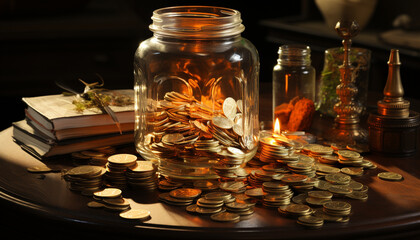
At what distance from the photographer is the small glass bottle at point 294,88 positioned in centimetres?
179

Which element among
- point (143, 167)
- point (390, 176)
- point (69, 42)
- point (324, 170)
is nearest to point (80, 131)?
point (143, 167)

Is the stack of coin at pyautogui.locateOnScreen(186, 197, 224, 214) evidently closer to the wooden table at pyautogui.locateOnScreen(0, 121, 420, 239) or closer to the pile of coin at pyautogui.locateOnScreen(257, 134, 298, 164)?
the wooden table at pyautogui.locateOnScreen(0, 121, 420, 239)

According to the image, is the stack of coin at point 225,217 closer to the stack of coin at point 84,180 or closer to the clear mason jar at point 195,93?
the clear mason jar at point 195,93

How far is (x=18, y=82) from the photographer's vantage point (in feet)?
13.0

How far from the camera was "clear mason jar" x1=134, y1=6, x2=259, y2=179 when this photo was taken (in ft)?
4.60

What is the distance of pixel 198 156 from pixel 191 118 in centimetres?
9

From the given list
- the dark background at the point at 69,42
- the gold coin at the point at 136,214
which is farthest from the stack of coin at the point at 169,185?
the dark background at the point at 69,42

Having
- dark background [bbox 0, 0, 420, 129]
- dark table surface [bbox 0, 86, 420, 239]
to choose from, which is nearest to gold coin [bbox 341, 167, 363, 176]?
dark table surface [bbox 0, 86, 420, 239]

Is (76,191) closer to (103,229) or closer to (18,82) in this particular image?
(103,229)

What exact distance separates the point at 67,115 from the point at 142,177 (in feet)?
1.08

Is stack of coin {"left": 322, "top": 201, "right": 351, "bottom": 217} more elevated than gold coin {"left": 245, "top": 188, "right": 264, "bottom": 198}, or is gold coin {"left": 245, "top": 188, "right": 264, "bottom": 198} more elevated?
stack of coin {"left": 322, "top": 201, "right": 351, "bottom": 217}

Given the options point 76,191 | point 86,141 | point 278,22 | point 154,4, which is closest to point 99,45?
point 154,4

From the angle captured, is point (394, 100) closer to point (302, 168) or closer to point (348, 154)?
point (348, 154)

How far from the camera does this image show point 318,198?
130cm
